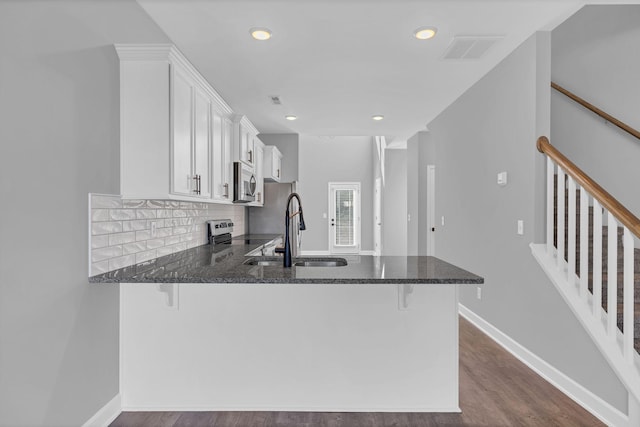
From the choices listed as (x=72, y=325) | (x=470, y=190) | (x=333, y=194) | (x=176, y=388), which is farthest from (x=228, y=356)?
(x=333, y=194)

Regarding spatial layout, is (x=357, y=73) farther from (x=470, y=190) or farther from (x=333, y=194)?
(x=333, y=194)

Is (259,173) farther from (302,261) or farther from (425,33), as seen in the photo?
(425,33)

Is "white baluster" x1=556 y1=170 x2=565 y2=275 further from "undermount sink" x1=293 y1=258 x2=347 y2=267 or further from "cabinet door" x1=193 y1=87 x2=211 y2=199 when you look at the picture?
"cabinet door" x1=193 y1=87 x2=211 y2=199

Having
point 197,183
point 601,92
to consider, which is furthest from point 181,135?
point 601,92

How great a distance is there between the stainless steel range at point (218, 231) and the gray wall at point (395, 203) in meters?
4.66

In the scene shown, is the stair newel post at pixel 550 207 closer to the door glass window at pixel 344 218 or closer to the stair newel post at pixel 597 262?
the stair newel post at pixel 597 262

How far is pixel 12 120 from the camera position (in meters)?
1.43

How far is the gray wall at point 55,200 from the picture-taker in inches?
56.4

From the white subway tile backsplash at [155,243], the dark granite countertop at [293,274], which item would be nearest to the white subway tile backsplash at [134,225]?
the white subway tile backsplash at [155,243]

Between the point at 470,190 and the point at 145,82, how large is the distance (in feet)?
11.0

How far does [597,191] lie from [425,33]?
1626 millimetres

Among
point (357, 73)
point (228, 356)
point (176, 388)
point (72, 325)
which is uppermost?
point (357, 73)

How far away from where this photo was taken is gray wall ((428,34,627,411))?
2.47m

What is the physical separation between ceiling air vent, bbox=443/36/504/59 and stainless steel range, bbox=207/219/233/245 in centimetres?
280
